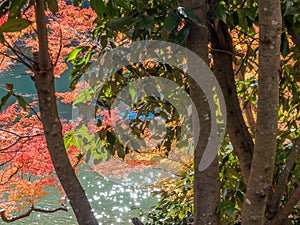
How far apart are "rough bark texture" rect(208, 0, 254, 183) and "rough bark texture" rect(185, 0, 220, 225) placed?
312 mm

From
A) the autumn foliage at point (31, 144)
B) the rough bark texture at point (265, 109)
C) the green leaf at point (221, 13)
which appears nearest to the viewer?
the rough bark texture at point (265, 109)

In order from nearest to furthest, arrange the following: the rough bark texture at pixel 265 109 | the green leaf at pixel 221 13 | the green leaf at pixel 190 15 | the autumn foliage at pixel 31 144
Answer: the rough bark texture at pixel 265 109, the green leaf at pixel 190 15, the green leaf at pixel 221 13, the autumn foliage at pixel 31 144

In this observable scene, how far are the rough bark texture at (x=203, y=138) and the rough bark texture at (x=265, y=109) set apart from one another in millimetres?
134

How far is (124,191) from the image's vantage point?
6.62m

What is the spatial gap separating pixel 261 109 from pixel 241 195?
594 millimetres

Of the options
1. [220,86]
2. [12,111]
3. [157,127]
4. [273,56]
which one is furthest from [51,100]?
[12,111]

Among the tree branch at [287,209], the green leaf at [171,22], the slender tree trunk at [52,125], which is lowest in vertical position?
the tree branch at [287,209]

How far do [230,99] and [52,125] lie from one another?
0.62 metres

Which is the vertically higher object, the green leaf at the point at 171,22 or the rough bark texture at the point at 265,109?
the green leaf at the point at 171,22

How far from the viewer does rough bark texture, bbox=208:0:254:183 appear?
1157 mm

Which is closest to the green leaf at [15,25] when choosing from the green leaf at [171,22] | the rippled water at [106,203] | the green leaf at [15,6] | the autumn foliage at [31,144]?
the green leaf at [15,6]

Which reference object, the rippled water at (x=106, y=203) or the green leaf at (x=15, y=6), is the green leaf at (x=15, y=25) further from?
the rippled water at (x=106, y=203)

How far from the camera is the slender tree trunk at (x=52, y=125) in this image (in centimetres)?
71

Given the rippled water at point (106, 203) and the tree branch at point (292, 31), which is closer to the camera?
the tree branch at point (292, 31)
